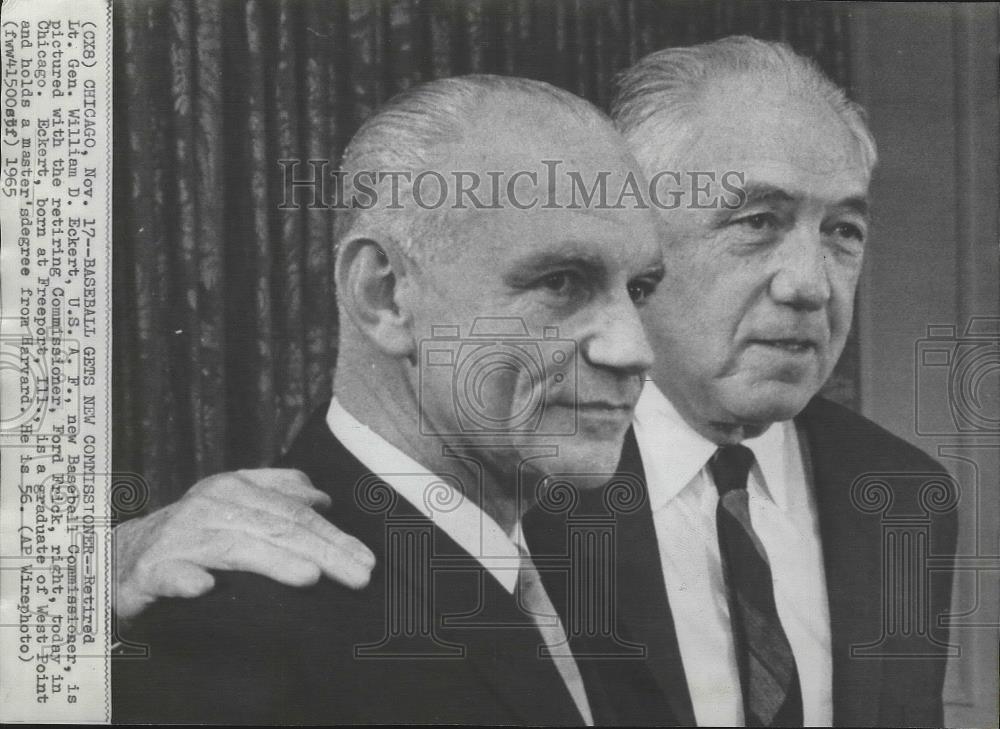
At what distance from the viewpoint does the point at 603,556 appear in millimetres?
2725

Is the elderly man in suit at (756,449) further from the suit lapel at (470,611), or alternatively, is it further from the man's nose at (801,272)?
the suit lapel at (470,611)

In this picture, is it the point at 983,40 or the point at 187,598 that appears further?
the point at 983,40

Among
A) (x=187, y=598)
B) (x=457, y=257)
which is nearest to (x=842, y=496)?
(x=457, y=257)

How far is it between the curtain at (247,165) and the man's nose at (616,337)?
533 mm

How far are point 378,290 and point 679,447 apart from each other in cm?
84

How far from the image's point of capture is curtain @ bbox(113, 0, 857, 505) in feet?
8.87

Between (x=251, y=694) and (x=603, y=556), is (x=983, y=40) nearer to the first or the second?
(x=603, y=556)

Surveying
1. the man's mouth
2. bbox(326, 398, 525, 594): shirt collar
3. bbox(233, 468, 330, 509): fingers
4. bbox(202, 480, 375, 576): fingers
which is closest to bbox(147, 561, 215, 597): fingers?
bbox(202, 480, 375, 576): fingers

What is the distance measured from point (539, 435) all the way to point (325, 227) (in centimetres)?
73

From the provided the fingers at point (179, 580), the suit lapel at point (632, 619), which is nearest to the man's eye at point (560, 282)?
the suit lapel at point (632, 619)

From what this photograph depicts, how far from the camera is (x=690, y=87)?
275 cm

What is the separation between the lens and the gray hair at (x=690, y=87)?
2.72 meters

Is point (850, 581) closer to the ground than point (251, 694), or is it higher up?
higher up

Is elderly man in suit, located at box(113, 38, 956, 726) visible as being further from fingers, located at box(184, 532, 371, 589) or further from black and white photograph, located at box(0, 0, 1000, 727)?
fingers, located at box(184, 532, 371, 589)
